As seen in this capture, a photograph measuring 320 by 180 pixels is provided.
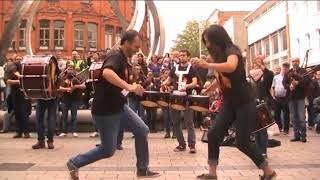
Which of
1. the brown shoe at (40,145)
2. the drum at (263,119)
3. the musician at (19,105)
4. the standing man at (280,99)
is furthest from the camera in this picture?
the standing man at (280,99)

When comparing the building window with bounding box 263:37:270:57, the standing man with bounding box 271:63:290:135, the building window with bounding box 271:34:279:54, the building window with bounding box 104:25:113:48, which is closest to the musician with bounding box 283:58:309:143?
the standing man with bounding box 271:63:290:135

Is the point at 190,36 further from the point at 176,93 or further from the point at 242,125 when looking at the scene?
the point at 242,125

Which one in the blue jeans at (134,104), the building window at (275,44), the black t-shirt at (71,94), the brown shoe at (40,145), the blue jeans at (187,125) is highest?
the building window at (275,44)

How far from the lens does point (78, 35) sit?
60.2 meters

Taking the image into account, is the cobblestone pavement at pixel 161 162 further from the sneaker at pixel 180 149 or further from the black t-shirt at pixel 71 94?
the black t-shirt at pixel 71 94

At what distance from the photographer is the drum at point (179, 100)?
31.6 feet

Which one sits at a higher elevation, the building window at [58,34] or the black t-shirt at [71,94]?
the building window at [58,34]

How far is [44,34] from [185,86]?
50672 millimetres

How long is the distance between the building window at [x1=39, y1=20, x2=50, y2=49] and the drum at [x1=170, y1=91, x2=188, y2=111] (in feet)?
163

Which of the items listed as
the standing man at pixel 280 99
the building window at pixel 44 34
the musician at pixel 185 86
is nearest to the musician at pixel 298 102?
the standing man at pixel 280 99

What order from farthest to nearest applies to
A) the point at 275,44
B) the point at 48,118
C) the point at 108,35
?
the point at 108,35 < the point at 275,44 < the point at 48,118

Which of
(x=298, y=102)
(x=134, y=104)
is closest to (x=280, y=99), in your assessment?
(x=298, y=102)

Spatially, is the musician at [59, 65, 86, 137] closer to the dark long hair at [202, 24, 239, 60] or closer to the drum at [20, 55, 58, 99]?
the drum at [20, 55, 58, 99]

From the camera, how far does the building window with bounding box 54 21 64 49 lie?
58.7 meters
